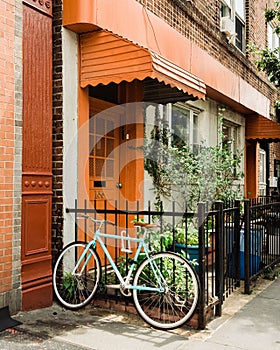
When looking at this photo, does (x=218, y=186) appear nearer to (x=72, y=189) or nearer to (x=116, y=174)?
(x=116, y=174)

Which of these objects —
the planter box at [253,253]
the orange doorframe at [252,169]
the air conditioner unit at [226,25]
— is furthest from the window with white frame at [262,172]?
the planter box at [253,253]

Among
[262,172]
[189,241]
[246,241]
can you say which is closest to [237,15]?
[262,172]

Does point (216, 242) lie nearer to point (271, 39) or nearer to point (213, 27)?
point (213, 27)

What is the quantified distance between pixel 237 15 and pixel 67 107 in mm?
8472

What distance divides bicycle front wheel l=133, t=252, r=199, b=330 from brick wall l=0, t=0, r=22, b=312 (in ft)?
4.46

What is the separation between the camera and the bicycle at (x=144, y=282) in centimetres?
435

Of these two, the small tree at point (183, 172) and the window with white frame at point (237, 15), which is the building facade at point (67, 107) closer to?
the small tree at point (183, 172)

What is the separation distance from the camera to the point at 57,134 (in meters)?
5.25

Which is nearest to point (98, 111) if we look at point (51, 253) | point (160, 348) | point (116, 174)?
point (116, 174)

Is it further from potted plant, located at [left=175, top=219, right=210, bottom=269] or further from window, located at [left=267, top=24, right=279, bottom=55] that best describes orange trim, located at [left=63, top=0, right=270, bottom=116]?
window, located at [left=267, top=24, right=279, bottom=55]

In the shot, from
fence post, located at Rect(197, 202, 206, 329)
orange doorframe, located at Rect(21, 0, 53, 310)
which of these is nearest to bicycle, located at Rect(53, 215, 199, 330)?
fence post, located at Rect(197, 202, 206, 329)

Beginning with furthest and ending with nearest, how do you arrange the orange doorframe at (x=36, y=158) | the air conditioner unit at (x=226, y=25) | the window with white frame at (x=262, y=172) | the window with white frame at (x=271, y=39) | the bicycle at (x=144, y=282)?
the window with white frame at (x=271, y=39), the window with white frame at (x=262, y=172), the air conditioner unit at (x=226, y=25), the orange doorframe at (x=36, y=158), the bicycle at (x=144, y=282)

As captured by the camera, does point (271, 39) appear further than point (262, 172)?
Yes

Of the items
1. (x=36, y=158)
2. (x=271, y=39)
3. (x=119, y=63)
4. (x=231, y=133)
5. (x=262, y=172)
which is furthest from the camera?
(x=271, y=39)
